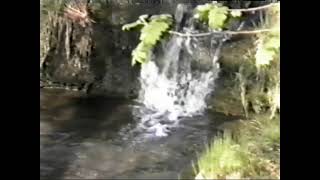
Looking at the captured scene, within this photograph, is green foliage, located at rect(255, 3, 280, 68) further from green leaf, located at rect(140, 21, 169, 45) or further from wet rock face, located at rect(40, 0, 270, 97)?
green leaf, located at rect(140, 21, 169, 45)

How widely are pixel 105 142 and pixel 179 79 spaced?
0.34m

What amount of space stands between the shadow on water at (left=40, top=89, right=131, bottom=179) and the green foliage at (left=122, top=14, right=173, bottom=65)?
0.58 feet

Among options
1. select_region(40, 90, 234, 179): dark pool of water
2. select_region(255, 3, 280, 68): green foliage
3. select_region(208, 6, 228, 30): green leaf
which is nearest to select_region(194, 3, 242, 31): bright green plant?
select_region(208, 6, 228, 30): green leaf

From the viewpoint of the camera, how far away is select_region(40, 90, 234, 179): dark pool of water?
1.85m

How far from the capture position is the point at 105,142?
1.93 meters

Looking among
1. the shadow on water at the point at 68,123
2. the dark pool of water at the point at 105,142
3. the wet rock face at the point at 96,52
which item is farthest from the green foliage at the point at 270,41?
the shadow on water at the point at 68,123

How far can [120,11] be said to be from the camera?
2002 mm

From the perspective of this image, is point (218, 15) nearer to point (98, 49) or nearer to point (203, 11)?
point (203, 11)

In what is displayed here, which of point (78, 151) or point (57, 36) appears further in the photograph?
point (57, 36)

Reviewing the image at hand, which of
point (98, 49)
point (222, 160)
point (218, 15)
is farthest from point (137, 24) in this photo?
point (222, 160)
